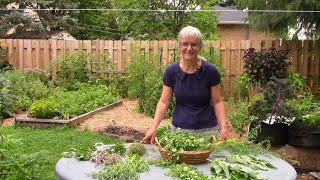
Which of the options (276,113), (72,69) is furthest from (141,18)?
(276,113)

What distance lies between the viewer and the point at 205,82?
3855mm

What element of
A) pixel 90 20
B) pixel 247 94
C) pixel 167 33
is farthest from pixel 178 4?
pixel 247 94

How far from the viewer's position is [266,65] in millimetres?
10273

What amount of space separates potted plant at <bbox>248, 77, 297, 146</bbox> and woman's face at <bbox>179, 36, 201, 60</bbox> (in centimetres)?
310

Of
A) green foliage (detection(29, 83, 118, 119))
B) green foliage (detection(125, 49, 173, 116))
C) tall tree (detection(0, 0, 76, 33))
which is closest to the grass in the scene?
green foliage (detection(29, 83, 118, 119))

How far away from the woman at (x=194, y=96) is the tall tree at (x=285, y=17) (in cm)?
723

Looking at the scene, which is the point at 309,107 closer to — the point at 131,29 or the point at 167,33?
the point at 167,33

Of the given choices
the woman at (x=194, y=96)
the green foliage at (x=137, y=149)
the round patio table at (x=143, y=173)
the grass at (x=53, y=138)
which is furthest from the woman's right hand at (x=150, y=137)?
the grass at (x=53, y=138)

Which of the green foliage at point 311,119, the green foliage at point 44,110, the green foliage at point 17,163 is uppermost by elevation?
the green foliage at point 311,119

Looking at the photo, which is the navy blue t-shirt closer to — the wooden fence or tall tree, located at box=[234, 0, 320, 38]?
tall tree, located at box=[234, 0, 320, 38]

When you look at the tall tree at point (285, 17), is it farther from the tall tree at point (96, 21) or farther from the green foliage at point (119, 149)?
the tall tree at point (96, 21)

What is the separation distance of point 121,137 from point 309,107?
293cm

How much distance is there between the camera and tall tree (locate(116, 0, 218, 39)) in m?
21.6

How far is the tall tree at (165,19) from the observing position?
2164cm
